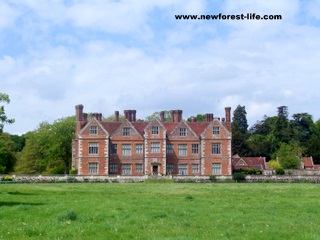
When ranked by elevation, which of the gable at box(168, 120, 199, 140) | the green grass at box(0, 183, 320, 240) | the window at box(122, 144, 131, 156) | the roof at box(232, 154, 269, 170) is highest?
the gable at box(168, 120, 199, 140)

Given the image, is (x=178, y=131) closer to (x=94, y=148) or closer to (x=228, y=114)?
(x=228, y=114)

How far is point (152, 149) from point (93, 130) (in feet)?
23.4

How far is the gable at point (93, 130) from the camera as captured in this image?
206 ft

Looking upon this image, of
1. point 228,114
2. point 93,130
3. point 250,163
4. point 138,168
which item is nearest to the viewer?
point 93,130

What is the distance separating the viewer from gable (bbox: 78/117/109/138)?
6269 cm

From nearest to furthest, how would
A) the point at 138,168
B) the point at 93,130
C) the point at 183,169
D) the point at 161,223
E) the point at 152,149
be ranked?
the point at 161,223 < the point at 93,130 < the point at 152,149 < the point at 138,168 < the point at 183,169

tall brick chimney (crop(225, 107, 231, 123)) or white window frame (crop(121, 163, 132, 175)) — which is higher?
tall brick chimney (crop(225, 107, 231, 123))

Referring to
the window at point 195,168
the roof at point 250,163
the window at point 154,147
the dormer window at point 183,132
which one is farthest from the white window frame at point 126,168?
the roof at point 250,163

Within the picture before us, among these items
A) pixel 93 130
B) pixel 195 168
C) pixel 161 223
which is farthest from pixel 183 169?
pixel 161 223

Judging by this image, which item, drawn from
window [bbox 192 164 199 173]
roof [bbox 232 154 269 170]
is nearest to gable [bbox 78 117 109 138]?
window [bbox 192 164 199 173]

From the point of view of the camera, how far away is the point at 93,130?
62.9 metres

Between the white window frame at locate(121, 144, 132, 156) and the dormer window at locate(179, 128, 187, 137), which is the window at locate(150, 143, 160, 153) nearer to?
the white window frame at locate(121, 144, 132, 156)

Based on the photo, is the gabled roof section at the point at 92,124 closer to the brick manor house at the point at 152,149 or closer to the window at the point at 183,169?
the brick manor house at the point at 152,149

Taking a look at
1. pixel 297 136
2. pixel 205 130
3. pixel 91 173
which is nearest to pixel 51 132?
pixel 91 173
